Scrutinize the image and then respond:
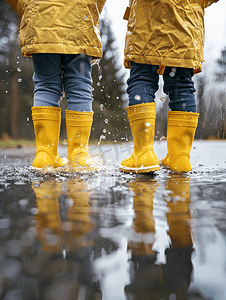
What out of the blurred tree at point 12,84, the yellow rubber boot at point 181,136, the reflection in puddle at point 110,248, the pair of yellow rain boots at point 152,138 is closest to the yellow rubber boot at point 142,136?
the pair of yellow rain boots at point 152,138

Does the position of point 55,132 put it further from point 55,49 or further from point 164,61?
point 164,61

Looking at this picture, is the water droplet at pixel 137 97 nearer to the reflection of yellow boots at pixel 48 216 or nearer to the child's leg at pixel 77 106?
the child's leg at pixel 77 106

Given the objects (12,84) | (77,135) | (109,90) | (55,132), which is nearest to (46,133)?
(55,132)

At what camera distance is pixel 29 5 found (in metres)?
1.26

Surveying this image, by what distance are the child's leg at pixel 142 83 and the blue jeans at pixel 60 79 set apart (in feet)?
0.84

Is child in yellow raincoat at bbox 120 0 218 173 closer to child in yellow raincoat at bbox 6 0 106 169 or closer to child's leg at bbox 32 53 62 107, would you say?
child in yellow raincoat at bbox 6 0 106 169

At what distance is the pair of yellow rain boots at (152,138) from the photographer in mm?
1187

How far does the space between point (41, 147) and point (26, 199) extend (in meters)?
0.67

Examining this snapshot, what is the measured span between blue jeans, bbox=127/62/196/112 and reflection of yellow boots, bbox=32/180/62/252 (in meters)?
0.65

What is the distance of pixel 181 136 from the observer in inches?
50.0

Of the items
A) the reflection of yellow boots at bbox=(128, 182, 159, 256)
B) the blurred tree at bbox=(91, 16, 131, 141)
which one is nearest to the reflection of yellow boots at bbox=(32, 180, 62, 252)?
the reflection of yellow boots at bbox=(128, 182, 159, 256)

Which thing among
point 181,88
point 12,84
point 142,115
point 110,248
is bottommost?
point 110,248

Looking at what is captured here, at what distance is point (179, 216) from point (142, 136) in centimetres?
72

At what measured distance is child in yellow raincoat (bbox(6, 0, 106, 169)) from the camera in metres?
1.25
